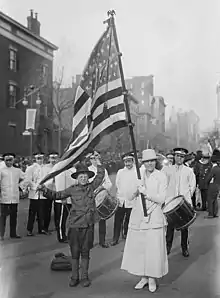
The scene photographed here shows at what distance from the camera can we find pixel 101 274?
4.45 m

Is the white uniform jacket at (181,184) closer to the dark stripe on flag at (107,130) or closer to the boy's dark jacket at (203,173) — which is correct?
the dark stripe on flag at (107,130)

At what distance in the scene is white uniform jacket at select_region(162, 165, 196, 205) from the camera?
536 centimetres

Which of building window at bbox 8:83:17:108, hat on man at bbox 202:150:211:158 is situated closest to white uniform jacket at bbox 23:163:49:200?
hat on man at bbox 202:150:211:158

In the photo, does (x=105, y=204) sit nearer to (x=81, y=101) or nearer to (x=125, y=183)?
(x=125, y=183)

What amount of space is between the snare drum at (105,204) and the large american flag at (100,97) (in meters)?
2.19

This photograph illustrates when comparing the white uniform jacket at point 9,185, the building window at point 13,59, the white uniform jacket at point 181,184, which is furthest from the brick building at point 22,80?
the white uniform jacket at point 181,184

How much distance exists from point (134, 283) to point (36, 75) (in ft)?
68.4

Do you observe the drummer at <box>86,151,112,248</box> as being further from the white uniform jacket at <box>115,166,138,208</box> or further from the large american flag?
the large american flag

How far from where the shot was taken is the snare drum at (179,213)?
500 centimetres

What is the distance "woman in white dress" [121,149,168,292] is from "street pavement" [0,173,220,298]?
0.70ft

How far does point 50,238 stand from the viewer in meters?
6.53

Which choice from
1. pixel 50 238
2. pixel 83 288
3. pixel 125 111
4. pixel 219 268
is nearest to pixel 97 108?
pixel 125 111

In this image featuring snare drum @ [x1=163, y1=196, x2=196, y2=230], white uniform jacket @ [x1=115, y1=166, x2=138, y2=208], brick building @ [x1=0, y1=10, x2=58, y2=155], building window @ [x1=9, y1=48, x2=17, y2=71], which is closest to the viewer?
snare drum @ [x1=163, y1=196, x2=196, y2=230]

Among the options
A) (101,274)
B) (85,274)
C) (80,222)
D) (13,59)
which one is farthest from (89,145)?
(13,59)
